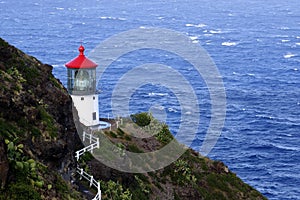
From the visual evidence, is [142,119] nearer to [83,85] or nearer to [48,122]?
[83,85]

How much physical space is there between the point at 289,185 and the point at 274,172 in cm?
365

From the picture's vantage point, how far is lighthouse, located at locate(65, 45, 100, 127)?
38.5m

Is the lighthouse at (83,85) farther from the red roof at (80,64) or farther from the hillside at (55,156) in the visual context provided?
the hillside at (55,156)

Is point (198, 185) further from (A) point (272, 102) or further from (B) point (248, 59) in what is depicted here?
(B) point (248, 59)

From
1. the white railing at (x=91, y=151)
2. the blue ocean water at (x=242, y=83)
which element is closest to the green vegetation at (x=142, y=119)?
the white railing at (x=91, y=151)

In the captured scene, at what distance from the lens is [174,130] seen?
78.9m

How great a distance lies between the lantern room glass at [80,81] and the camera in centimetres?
3878

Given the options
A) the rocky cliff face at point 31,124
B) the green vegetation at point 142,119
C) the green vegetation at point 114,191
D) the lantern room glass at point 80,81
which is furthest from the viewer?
the green vegetation at point 142,119

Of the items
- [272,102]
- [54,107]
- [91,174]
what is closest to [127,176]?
[91,174]

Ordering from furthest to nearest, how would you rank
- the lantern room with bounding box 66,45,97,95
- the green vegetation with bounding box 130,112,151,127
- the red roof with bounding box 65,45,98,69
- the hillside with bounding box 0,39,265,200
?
the green vegetation with bounding box 130,112,151,127 < the lantern room with bounding box 66,45,97,95 < the red roof with bounding box 65,45,98,69 < the hillside with bounding box 0,39,265,200

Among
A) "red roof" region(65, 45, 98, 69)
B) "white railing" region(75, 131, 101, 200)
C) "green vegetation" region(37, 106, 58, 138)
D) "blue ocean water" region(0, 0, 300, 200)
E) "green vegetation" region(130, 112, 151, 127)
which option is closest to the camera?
"green vegetation" region(37, 106, 58, 138)

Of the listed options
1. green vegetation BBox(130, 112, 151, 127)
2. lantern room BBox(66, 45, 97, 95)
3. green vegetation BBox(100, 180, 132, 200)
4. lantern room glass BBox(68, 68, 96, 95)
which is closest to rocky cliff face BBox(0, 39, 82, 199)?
green vegetation BBox(100, 180, 132, 200)

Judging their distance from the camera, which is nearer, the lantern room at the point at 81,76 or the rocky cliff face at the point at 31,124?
the rocky cliff face at the point at 31,124

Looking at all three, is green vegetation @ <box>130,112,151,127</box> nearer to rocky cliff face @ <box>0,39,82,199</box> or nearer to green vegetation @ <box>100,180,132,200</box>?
rocky cliff face @ <box>0,39,82,199</box>
